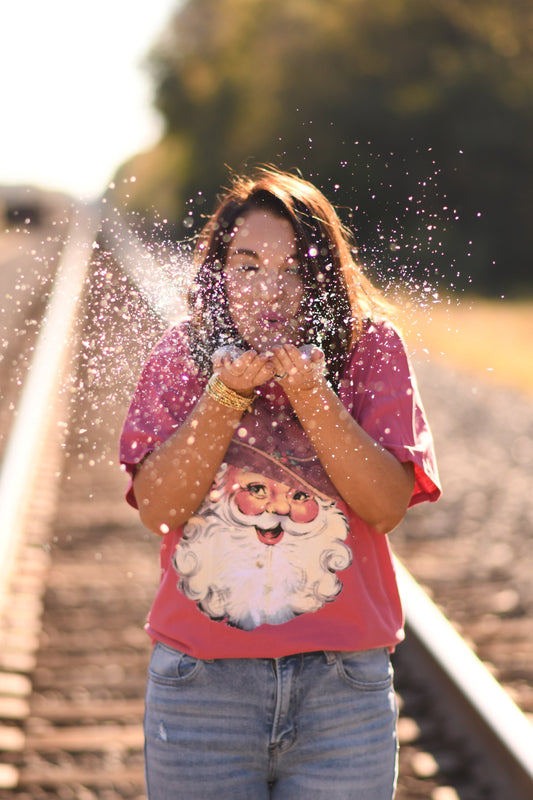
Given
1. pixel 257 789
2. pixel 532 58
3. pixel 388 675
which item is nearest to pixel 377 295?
pixel 388 675

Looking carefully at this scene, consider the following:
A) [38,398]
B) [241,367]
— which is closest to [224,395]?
[241,367]

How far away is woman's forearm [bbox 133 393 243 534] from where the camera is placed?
132 centimetres

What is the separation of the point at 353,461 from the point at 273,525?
0.54ft

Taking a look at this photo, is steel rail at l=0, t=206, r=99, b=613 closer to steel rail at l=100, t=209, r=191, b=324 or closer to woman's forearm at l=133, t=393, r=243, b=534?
steel rail at l=100, t=209, r=191, b=324

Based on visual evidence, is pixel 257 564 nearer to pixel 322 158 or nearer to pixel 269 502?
pixel 269 502

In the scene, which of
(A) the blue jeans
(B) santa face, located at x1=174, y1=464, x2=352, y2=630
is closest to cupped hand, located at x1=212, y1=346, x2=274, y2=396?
(B) santa face, located at x1=174, y1=464, x2=352, y2=630

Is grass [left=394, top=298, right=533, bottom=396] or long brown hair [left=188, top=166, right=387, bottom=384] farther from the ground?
grass [left=394, top=298, right=533, bottom=396]

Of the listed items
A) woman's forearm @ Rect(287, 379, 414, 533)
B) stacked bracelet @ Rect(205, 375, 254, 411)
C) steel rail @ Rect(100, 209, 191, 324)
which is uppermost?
steel rail @ Rect(100, 209, 191, 324)

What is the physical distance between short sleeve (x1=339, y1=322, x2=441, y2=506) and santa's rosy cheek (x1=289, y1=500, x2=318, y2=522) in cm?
15

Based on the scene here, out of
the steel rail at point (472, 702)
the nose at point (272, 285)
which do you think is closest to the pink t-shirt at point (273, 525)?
the nose at point (272, 285)

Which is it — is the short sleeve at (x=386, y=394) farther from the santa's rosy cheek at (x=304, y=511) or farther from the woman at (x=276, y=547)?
the santa's rosy cheek at (x=304, y=511)

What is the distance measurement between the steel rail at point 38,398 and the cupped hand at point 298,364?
0.91ft

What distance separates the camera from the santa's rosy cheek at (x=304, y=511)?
4.58 ft

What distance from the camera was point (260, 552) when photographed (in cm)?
137
